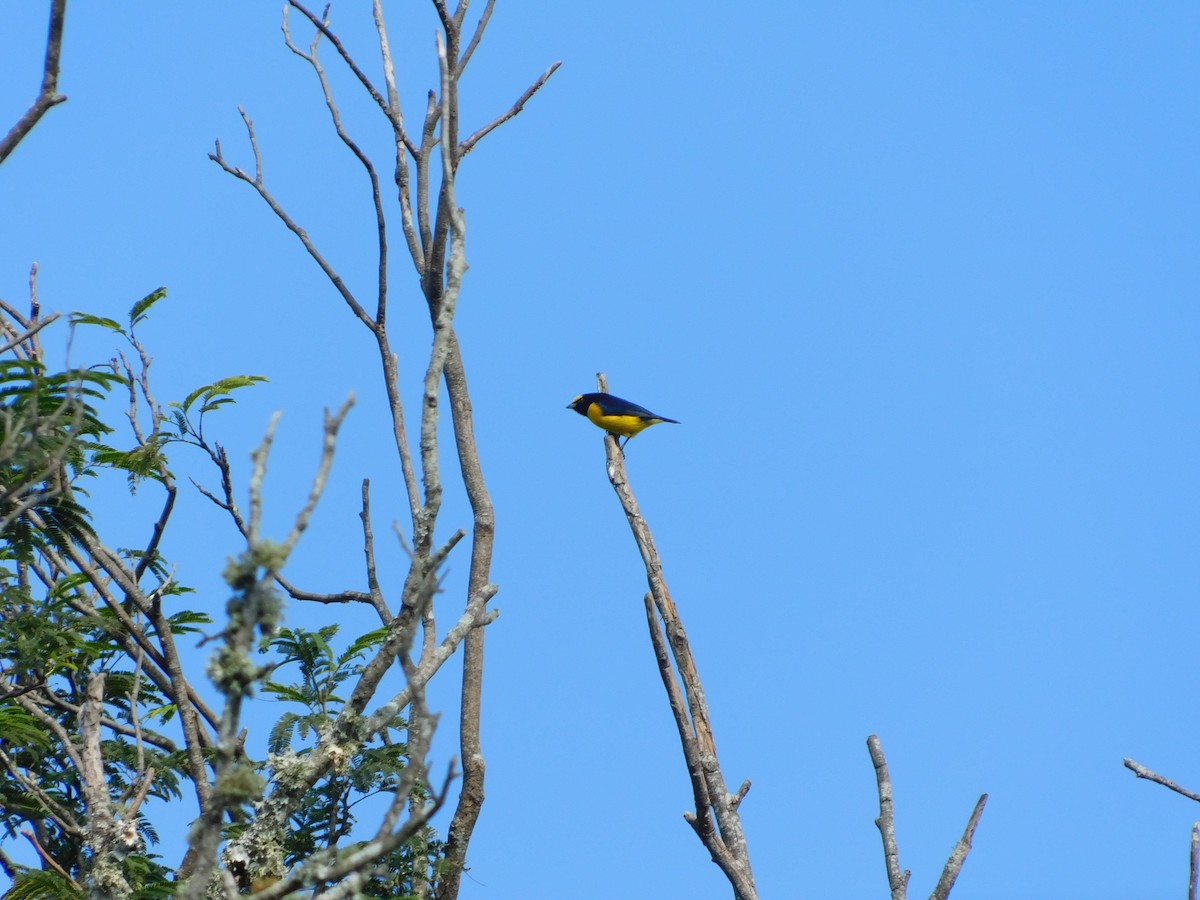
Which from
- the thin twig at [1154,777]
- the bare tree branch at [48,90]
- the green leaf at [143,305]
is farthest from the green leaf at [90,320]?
the thin twig at [1154,777]

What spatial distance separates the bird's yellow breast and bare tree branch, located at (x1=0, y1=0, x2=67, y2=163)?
931cm

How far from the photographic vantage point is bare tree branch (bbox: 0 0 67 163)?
3734 mm

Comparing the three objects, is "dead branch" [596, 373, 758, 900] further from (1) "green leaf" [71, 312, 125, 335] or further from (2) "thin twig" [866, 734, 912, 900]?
(1) "green leaf" [71, 312, 125, 335]

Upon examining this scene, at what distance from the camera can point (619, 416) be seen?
13.0m

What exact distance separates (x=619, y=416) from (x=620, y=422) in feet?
0.57

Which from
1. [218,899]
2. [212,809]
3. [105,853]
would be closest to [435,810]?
[212,809]

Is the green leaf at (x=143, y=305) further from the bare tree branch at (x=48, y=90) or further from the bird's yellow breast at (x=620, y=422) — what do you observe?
the bird's yellow breast at (x=620, y=422)

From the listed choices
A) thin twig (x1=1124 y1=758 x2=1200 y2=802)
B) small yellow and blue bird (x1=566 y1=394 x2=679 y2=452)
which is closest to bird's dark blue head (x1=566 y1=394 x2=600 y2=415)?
small yellow and blue bird (x1=566 y1=394 x2=679 y2=452)

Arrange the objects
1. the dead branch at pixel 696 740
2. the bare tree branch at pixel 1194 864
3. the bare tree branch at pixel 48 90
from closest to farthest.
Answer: the bare tree branch at pixel 48 90 < the bare tree branch at pixel 1194 864 < the dead branch at pixel 696 740

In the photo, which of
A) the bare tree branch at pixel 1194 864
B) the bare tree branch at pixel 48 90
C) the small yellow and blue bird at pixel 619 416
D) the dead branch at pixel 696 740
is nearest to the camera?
the bare tree branch at pixel 48 90

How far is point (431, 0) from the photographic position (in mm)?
7660

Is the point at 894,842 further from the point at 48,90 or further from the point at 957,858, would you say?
the point at 48,90

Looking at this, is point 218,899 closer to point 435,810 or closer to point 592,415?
point 435,810

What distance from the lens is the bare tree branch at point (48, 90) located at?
373 cm
